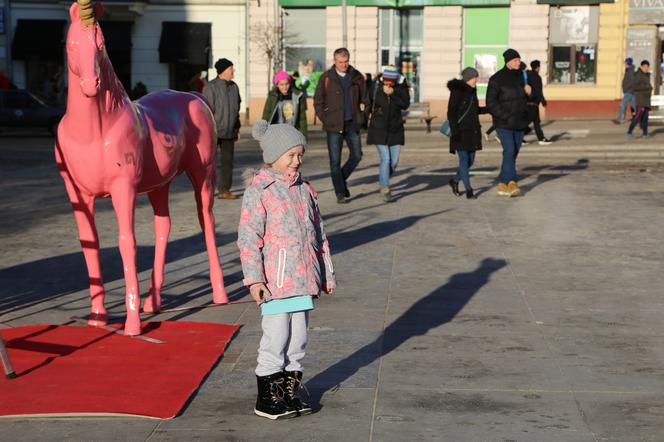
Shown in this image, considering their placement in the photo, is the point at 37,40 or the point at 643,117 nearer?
the point at 643,117

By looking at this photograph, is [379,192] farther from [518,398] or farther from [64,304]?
[518,398]

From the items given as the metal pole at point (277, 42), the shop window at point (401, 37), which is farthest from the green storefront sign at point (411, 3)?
the metal pole at point (277, 42)

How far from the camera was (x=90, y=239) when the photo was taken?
915 cm

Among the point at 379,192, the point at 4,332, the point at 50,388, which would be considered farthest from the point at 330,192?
the point at 50,388

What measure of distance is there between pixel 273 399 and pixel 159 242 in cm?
362

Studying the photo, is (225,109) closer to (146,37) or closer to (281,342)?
(281,342)

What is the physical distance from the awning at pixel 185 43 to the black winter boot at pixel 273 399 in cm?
3526

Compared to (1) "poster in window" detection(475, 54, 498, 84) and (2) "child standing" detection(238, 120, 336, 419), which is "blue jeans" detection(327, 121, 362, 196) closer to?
(2) "child standing" detection(238, 120, 336, 419)

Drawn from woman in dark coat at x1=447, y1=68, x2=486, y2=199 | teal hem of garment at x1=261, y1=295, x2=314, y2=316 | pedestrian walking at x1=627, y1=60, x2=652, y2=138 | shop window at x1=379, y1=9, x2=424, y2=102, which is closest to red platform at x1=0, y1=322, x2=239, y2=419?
teal hem of garment at x1=261, y1=295, x2=314, y2=316

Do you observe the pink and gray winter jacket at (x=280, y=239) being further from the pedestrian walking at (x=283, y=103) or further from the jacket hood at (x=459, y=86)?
the jacket hood at (x=459, y=86)

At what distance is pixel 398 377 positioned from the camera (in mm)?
7445

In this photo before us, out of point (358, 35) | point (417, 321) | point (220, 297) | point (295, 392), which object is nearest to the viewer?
point (295, 392)

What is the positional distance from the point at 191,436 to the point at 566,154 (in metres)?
19.9

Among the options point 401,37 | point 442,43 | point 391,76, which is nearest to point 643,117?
point 442,43
